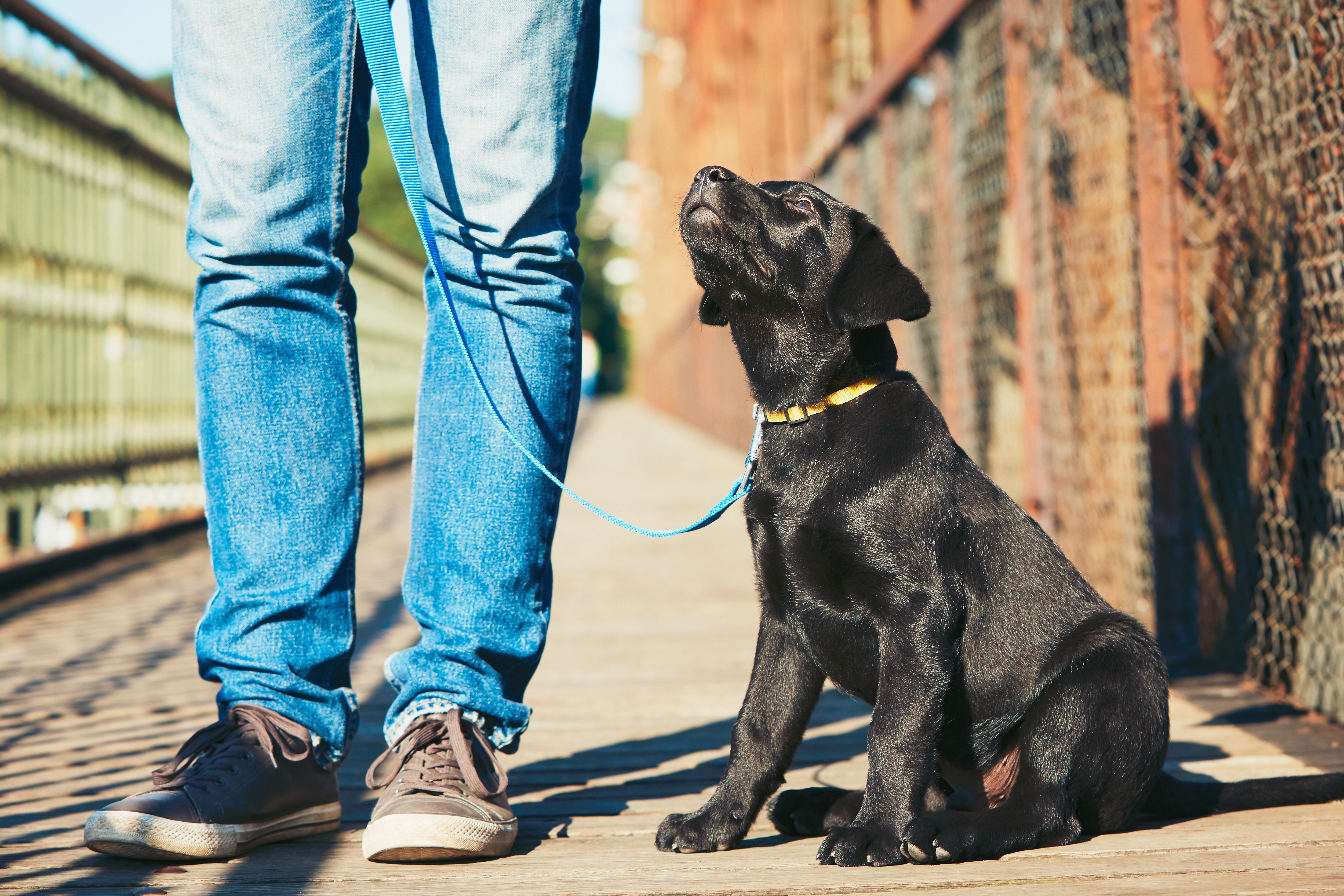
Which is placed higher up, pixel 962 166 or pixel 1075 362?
pixel 962 166

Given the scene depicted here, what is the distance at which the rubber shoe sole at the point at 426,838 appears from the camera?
1519 millimetres

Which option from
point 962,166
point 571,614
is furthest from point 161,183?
point 962,166

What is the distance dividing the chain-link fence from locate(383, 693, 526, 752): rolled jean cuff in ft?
5.36

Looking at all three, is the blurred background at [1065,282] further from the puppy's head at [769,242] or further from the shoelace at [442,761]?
the shoelace at [442,761]

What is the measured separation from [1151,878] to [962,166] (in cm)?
348

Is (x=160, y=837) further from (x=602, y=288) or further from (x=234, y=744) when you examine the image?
(x=602, y=288)

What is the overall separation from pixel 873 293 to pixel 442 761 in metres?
0.87

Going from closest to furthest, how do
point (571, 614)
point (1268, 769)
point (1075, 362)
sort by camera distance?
point (1268, 769), point (1075, 362), point (571, 614)

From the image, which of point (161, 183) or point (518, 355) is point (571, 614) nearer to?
point (518, 355)

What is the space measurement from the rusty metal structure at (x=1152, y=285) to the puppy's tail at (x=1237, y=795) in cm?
77

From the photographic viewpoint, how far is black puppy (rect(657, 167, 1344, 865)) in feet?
5.09

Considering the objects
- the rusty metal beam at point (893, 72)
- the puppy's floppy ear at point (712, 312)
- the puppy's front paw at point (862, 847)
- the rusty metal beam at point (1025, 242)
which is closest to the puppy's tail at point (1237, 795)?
the puppy's front paw at point (862, 847)

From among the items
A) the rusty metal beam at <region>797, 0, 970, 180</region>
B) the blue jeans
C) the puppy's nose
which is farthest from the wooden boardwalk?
the rusty metal beam at <region>797, 0, 970, 180</region>

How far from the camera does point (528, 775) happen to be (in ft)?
6.79
